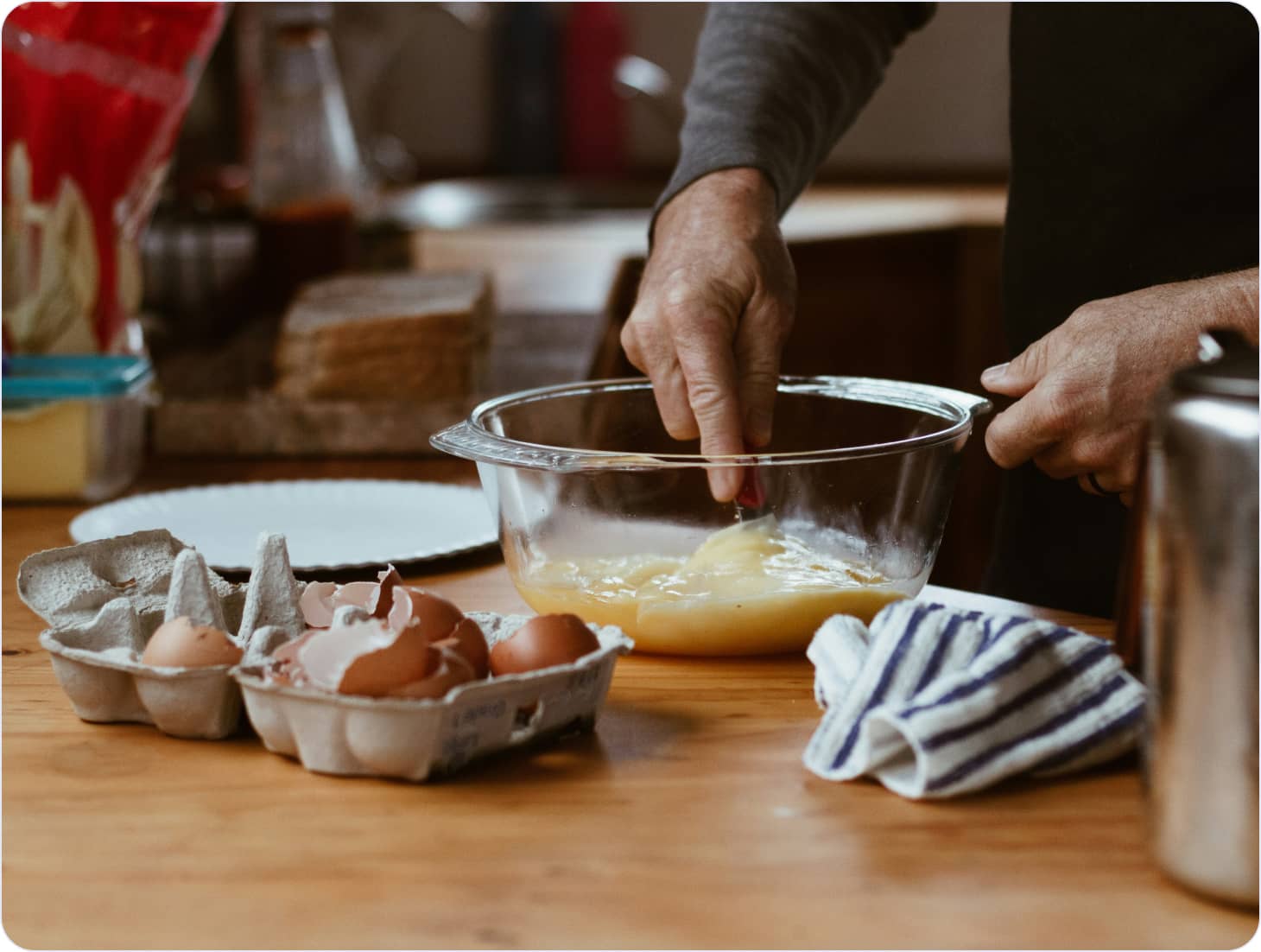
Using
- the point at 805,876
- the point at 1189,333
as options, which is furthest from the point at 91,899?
the point at 1189,333

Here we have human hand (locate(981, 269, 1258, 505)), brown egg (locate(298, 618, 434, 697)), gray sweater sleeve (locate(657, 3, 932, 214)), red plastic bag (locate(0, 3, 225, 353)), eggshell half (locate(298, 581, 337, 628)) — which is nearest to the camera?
brown egg (locate(298, 618, 434, 697))

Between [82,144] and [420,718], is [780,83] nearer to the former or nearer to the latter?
[82,144]

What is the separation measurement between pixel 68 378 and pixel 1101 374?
2.90 feet

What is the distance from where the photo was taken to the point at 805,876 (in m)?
0.61

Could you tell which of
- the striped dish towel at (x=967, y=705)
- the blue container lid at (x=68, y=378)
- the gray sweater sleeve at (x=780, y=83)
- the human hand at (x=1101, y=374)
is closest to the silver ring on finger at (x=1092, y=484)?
the human hand at (x=1101, y=374)

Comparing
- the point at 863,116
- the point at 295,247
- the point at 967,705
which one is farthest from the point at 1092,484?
the point at 863,116

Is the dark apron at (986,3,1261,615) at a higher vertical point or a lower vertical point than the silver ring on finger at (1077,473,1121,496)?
higher

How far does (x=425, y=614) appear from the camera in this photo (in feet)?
2.39

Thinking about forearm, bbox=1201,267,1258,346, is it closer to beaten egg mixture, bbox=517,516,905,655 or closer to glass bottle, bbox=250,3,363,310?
beaten egg mixture, bbox=517,516,905,655

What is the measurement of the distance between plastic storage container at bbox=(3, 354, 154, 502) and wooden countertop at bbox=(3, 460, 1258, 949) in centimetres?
59

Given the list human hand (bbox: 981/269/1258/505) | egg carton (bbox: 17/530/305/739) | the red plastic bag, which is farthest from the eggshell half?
the red plastic bag

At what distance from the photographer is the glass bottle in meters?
2.22

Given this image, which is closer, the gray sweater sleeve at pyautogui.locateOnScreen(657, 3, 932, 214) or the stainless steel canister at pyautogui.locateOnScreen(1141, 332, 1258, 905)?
the stainless steel canister at pyautogui.locateOnScreen(1141, 332, 1258, 905)

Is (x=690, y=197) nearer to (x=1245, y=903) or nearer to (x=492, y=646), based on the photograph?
(x=492, y=646)
